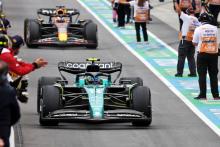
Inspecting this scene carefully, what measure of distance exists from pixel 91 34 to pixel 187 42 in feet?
18.6

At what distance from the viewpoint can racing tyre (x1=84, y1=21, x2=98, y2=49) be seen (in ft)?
106

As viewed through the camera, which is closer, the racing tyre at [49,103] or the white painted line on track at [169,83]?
the racing tyre at [49,103]

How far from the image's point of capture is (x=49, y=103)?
19.5 m

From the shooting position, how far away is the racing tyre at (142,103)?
19656mm

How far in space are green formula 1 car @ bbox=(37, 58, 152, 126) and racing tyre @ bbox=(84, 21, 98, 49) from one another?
11346mm

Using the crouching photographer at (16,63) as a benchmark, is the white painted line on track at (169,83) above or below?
below

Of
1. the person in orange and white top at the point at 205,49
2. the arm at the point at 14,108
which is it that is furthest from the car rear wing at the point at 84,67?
the arm at the point at 14,108

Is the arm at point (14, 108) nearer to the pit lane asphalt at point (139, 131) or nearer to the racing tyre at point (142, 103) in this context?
the pit lane asphalt at point (139, 131)

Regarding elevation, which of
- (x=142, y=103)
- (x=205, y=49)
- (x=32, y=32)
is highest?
(x=205, y=49)

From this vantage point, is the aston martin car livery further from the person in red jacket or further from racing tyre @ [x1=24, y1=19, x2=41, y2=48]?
the person in red jacket

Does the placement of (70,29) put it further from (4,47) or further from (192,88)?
(4,47)

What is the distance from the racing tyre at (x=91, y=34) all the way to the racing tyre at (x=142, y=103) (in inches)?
489

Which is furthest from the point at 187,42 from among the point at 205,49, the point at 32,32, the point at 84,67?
the point at 84,67

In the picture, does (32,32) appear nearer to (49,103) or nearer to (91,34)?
(91,34)
